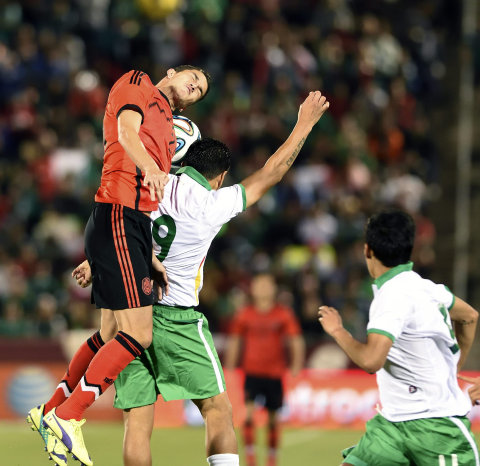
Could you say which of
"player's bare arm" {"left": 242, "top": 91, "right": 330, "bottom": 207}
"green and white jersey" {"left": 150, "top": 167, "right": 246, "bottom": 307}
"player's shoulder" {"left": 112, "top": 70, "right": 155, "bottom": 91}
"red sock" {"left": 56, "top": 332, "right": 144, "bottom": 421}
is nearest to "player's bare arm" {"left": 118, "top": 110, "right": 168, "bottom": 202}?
"player's shoulder" {"left": 112, "top": 70, "right": 155, "bottom": 91}

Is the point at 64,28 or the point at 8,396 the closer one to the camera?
the point at 8,396

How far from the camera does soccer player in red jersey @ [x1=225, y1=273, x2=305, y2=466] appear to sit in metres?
10.0

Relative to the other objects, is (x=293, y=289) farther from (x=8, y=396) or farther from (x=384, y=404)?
(x=384, y=404)

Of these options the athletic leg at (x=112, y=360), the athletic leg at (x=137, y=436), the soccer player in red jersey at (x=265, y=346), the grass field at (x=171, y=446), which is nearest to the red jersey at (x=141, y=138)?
Answer: the athletic leg at (x=112, y=360)

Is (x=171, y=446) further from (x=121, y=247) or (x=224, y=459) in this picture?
(x=121, y=247)

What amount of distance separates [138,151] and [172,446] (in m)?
6.52

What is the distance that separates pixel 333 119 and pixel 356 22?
2.01 metres

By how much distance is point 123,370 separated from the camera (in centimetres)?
546

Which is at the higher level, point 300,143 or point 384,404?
point 300,143

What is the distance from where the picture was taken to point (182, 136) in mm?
5723

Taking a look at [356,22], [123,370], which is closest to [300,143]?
[123,370]

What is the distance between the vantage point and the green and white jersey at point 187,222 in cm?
542

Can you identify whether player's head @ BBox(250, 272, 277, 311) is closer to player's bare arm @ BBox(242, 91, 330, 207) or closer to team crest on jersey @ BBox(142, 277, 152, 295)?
player's bare arm @ BBox(242, 91, 330, 207)

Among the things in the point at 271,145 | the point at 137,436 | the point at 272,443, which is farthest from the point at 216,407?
the point at 271,145
